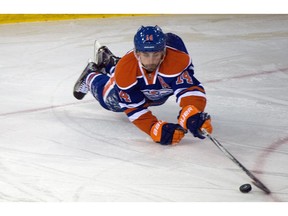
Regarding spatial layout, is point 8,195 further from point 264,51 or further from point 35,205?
point 264,51

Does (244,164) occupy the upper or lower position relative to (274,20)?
upper

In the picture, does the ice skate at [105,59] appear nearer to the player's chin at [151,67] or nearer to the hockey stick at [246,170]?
the player's chin at [151,67]

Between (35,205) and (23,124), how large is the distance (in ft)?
3.56

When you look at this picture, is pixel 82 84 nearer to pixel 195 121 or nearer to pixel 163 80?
pixel 163 80

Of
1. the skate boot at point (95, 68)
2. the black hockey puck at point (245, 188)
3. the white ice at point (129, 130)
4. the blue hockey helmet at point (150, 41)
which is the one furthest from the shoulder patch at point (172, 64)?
the skate boot at point (95, 68)

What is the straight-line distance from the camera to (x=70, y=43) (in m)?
5.46

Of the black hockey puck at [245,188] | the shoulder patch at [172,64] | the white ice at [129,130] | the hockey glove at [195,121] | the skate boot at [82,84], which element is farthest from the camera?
the skate boot at [82,84]

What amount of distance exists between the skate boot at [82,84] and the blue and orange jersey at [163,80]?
67 centimetres

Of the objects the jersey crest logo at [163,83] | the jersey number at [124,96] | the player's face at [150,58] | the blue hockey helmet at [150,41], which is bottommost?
the jersey number at [124,96]

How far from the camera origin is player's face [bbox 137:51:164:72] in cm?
308

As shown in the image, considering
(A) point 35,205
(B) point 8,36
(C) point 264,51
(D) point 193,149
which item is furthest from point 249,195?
(B) point 8,36

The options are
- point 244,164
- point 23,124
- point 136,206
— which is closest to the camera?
point 136,206

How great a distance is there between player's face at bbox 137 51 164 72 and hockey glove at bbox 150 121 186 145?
27 cm

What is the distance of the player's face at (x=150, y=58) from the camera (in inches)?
121
